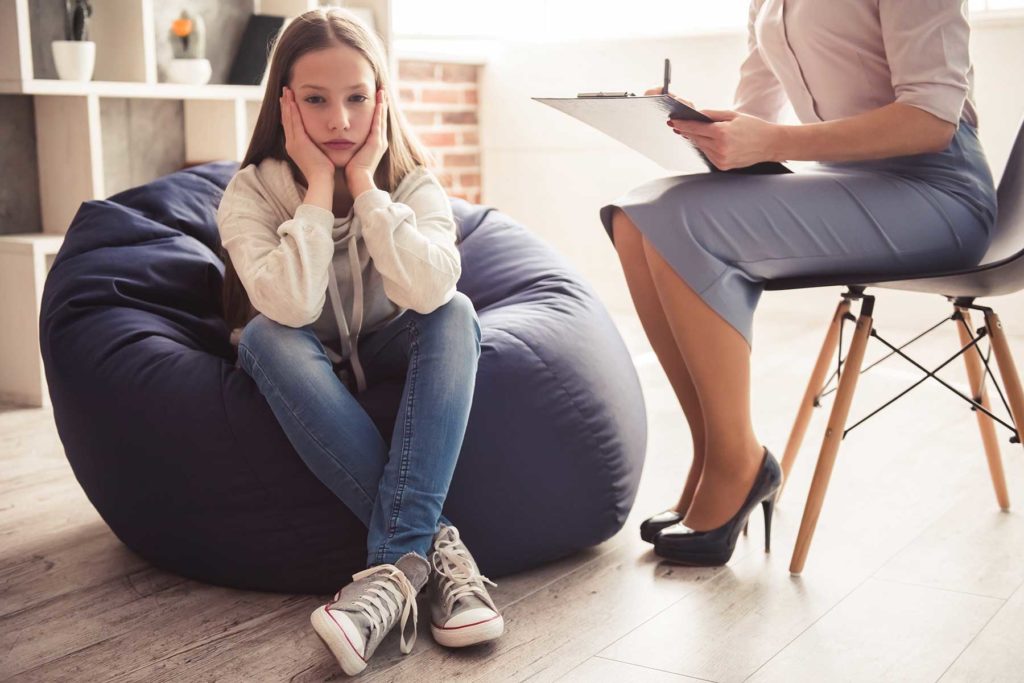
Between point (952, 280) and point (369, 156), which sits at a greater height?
point (369, 156)

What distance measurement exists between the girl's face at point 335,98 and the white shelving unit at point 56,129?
4.55 feet

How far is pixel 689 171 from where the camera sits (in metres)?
2.12

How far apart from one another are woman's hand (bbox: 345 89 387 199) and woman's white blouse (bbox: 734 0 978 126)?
0.70 m

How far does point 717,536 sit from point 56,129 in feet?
7.40

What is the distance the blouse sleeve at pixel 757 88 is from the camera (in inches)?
88.7

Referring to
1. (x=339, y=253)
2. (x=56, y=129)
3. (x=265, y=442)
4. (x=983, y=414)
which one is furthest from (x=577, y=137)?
(x=265, y=442)

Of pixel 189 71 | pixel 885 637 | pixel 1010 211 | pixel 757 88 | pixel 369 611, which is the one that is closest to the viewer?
pixel 369 611

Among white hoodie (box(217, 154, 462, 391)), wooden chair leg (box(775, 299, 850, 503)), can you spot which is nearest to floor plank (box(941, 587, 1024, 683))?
wooden chair leg (box(775, 299, 850, 503))

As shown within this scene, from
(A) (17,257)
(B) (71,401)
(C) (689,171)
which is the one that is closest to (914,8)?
(C) (689,171)

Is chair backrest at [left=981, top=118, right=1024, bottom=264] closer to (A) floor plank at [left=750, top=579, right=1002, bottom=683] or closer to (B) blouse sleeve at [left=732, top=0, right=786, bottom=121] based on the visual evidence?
(B) blouse sleeve at [left=732, top=0, right=786, bottom=121]

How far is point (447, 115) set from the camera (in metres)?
4.89

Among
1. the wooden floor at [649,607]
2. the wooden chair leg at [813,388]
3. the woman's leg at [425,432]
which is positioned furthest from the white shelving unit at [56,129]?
the wooden chair leg at [813,388]

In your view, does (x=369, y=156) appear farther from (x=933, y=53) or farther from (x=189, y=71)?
(x=189, y=71)

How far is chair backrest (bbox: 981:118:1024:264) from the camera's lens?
2.06 metres
